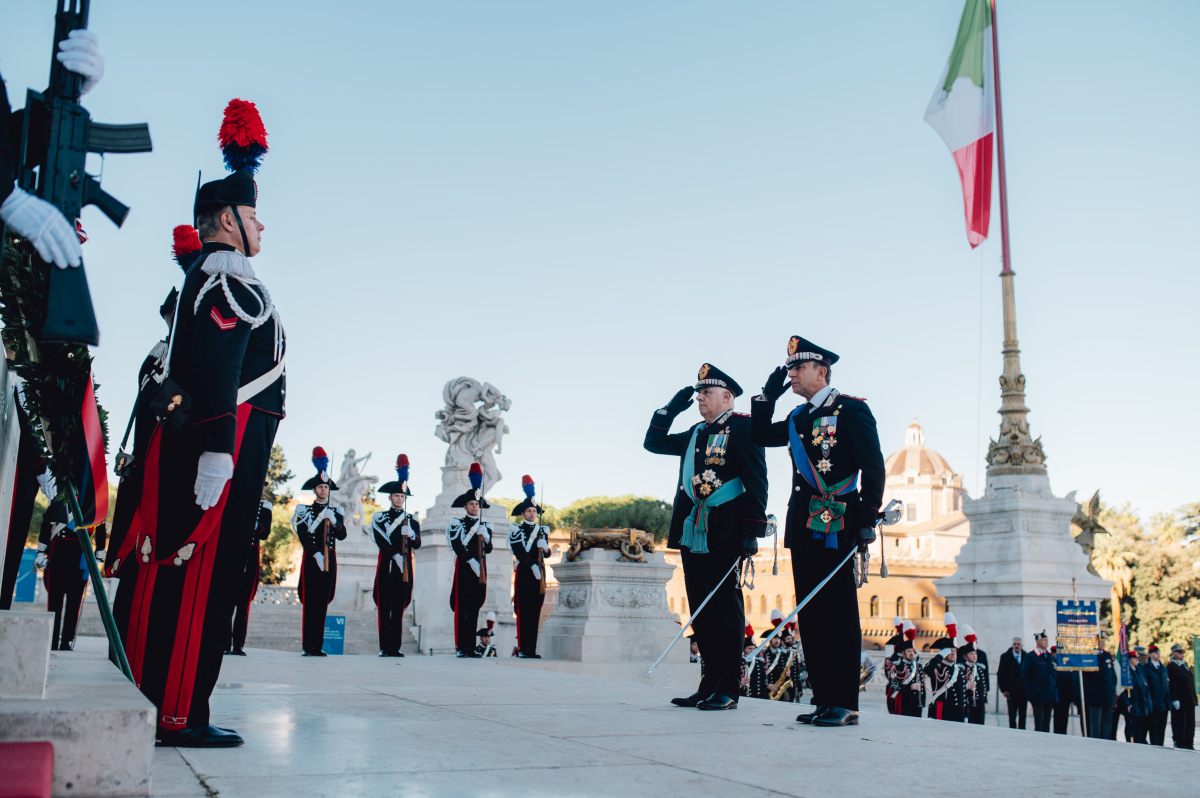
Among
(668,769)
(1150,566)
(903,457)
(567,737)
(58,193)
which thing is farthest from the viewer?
(903,457)

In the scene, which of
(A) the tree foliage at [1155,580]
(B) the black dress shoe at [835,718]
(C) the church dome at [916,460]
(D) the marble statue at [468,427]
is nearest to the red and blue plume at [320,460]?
(D) the marble statue at [468,427]

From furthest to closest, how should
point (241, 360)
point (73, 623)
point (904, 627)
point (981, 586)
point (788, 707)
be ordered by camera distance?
point (981, 586) < point (904, 627) < point (73, 623) < point (788, 707) < point (241, 360)

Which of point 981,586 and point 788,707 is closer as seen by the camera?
point 788,707

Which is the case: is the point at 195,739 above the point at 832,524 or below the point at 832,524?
below

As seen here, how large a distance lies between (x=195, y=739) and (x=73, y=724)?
4.25 feet

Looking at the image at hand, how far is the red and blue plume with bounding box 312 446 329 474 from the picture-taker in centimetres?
1397

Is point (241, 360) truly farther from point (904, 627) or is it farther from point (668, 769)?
point (904, 627)

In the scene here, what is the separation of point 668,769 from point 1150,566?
144ft

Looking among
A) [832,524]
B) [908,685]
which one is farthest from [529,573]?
[832,524]

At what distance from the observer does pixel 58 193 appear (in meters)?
3.49

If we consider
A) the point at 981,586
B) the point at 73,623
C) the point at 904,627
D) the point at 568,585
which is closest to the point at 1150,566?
the point at 981,586

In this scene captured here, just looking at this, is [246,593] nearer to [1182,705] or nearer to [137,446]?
[137,446]

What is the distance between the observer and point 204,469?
4066 mm

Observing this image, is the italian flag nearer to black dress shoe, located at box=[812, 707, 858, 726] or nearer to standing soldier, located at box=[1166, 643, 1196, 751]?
standing soldier, located at box=[1166, 643, 1196, 751]
